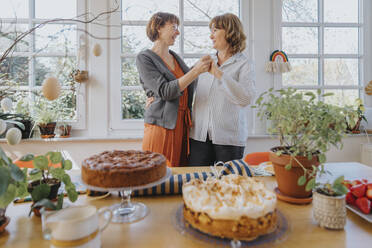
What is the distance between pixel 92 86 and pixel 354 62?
2929 mm

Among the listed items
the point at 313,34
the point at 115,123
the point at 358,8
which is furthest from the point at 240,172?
the point at 358,8

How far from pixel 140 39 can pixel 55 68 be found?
0.93m

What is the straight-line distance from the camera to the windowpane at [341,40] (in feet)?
8.71

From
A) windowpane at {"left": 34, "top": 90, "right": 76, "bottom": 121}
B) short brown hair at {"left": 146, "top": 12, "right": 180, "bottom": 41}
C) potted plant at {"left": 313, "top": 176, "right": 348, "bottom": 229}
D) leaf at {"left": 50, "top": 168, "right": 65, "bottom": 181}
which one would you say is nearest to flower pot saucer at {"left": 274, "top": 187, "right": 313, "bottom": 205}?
potted plant at {"left": 313, "top": 176, "right": 348, "bottom": 229}

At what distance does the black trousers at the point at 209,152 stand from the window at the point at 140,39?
1.07 meters

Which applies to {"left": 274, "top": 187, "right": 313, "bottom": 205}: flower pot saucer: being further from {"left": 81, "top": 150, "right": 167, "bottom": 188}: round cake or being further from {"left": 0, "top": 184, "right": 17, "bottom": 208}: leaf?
{"left": 0, "top": 184, "right": 17, "bottom": 208}: leaf

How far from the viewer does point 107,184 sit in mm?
700

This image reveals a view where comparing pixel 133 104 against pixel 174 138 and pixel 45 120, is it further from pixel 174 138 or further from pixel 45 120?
pixel 174 138

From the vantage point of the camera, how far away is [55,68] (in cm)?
244

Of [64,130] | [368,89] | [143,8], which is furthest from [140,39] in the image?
[368,89]

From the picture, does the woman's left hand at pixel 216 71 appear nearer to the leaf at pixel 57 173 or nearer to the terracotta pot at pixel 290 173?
the terracotta pot at pixel 290 173

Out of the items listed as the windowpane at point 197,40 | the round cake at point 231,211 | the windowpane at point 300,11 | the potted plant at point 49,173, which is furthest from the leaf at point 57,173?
the windowpane at point 300,11

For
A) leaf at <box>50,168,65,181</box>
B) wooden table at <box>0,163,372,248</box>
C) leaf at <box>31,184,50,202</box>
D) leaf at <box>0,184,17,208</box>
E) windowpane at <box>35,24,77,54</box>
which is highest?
windowpane at <box>35,24,77,54</box>

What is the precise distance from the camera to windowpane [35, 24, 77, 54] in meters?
2.42
